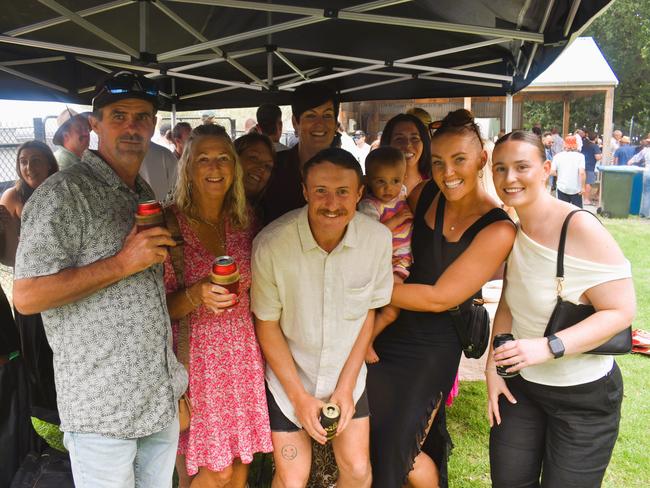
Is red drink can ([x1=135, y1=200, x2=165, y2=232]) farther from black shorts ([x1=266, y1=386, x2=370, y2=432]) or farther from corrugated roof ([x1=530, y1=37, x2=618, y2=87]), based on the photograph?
corrugated roof ([x1=530, y1=37, x2=618, y2=87])

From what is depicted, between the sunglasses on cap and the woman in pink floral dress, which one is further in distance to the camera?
the woman in pink floral dress

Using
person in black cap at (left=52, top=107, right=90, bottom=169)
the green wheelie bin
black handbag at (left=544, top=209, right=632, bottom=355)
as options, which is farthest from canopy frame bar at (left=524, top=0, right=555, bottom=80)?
the green wheelie bin

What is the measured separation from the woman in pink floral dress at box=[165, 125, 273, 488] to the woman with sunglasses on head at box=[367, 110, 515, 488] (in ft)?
2.29

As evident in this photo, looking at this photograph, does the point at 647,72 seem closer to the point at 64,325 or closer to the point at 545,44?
the point at 545,44

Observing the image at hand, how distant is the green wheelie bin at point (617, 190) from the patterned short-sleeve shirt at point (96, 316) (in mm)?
14305

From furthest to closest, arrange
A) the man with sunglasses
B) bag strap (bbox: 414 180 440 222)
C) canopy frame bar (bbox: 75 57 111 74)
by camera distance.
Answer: canopy frame bar (bbox: 75 57 111 74) → bag strap (bbox: 414 180 440 222) → the man with sunglasses

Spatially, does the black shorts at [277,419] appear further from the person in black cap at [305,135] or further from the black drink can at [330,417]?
the person in black cap at [305,135]

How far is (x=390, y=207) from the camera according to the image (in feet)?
10.3

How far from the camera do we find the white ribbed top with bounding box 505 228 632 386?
7.02 feet

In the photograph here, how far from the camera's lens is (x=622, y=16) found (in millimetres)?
37406

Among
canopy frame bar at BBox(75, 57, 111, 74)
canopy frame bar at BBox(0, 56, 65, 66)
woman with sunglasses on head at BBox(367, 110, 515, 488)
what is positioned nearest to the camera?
woman with sunglasses on head at BBox(367, 110, 515, 488)

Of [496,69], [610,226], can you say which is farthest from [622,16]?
[496,69]

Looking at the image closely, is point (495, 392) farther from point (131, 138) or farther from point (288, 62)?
point (288, 62)

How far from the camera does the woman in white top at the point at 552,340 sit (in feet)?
6.98
